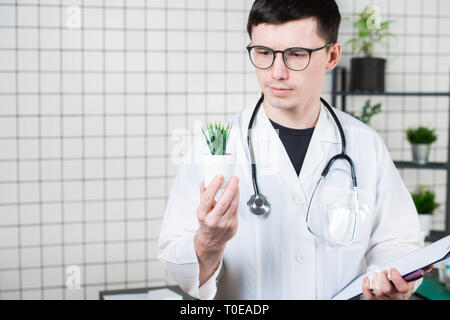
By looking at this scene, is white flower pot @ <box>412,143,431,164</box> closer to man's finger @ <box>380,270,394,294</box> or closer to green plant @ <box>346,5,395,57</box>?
green plant @ <box>346,5,395,57</box>

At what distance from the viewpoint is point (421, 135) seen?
1.02 meters

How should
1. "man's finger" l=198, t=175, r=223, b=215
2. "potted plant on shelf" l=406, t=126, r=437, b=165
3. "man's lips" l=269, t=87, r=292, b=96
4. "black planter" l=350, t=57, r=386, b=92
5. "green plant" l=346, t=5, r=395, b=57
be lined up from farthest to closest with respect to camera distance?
"black planter" l=350, t=57, r=386, b=92 < "potted plant on shelf" l=406, t=126, r=437, b=165 < "green plant" l=346, t=5, r=395, b=57 < "man's lips" l=269, t=87, r=292, b=96 < "man's finger" l=198, t=175, r=223, b=215

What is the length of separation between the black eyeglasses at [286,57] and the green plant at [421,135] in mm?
396

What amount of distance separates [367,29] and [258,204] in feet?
1.25

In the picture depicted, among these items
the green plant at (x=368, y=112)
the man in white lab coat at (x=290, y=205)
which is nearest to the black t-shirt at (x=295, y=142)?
the man in white lab coat at (x=290, y=205)

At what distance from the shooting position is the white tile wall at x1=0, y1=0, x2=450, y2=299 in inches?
27.7

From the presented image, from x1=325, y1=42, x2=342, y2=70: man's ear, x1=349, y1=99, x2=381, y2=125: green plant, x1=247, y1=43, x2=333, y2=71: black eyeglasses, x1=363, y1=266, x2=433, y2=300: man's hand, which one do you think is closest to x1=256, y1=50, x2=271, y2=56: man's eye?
x1=247, y1=43, x2=333, y2=71: black eyeglasses

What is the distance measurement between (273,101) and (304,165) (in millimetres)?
124

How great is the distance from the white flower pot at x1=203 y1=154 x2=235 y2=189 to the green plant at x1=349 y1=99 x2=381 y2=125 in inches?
20.3

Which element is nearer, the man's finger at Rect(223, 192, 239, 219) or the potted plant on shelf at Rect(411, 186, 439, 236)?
the man's finger at Rect(223, 192, 239, 219)

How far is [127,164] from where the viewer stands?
2.63ft

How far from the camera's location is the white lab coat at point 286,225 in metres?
0.71
